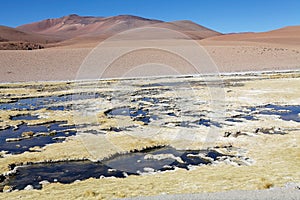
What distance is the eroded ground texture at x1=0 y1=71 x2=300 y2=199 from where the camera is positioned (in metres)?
9.67

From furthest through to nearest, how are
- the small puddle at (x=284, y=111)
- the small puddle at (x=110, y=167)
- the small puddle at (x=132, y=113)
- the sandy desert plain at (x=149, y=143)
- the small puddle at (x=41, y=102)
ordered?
the small puddle at (x=41, y=102) < the small puddle at (x=132, y=113) < the small puddle at (x=284, y=111) < the small puddle at (x=110, y=167) < the sandy desert plain at (x=149, y=143)

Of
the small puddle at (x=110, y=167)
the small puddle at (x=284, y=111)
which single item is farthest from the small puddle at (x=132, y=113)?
the small puddle at (x=284, y=111)

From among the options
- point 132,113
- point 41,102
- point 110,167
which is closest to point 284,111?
point 132,113

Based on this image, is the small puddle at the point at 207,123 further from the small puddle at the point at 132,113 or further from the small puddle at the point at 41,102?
the small puddle at the point at 41,102

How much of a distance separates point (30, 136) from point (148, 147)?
5979 millimetres

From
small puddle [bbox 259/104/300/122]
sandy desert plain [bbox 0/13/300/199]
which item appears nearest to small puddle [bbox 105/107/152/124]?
sandy desert plain [bbox 0/13/300/199]

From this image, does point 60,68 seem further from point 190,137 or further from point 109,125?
point 190,137

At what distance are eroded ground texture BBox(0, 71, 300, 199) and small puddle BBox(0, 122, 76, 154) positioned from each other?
5 centimetres

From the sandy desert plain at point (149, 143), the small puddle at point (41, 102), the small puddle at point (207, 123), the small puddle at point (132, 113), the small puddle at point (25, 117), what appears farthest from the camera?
the small puddle at point (41, 102)

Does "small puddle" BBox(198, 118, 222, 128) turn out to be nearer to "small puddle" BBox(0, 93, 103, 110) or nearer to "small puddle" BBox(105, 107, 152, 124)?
"small puddle" BBox(105, 107, 152, 124)

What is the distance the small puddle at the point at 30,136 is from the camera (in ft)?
47.7

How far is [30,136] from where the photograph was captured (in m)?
16.3

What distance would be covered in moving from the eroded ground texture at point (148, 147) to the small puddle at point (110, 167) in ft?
0.11

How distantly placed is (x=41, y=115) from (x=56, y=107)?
3355mm
